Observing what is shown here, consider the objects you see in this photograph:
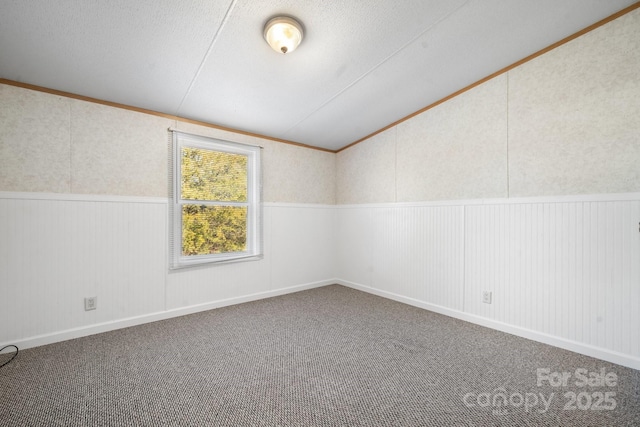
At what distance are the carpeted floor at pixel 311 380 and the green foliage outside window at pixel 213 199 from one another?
101 centimetres

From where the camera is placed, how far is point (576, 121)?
2.31 metres

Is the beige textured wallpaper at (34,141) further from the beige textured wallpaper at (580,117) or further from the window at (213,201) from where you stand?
the beige textured wallpaper at (580,117)

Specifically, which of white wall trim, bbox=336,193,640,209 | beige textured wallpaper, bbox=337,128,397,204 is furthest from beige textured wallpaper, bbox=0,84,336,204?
white wall trim, bbox=336,193,640,209

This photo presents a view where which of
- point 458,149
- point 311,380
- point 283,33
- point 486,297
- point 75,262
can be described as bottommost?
point 311,380

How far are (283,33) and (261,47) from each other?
11.3 inches

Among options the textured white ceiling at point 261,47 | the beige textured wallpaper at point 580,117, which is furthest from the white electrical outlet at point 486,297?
the textured white ceiling at point 261,47

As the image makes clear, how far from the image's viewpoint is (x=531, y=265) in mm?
2551

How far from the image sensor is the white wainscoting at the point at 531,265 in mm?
2102

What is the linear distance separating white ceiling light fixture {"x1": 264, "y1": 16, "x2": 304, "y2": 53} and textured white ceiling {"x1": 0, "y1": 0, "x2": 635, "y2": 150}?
0.17 ft

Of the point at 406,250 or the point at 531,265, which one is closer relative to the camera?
the point at 531,265

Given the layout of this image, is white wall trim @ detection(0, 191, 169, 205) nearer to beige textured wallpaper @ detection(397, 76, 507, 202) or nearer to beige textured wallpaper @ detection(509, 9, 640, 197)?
beige textured wallpaper @ detection(397, 76, 507, 202)

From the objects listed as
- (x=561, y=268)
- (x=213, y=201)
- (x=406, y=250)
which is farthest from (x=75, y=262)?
(x=561, y=268)

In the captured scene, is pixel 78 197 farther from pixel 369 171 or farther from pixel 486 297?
pixel 486 297

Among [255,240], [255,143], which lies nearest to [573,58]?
[255,143]
